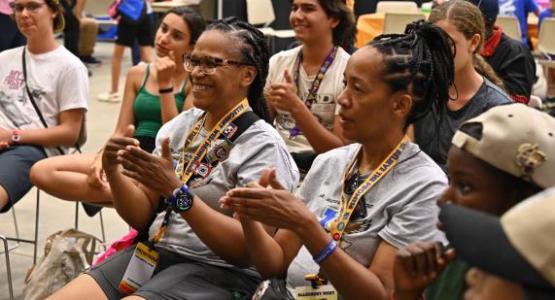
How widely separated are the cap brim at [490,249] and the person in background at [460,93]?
193 centimetres

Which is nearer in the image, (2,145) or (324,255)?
(324,255)

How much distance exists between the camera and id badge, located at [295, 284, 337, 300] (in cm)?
220

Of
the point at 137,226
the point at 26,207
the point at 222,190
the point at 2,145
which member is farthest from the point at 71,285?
the point at 26,207

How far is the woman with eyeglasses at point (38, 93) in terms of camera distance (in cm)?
379

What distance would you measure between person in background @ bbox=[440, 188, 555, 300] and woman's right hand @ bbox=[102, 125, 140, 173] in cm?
149

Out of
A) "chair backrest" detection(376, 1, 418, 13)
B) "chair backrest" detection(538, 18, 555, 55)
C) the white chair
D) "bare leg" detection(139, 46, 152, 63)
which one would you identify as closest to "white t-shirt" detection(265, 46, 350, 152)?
"chair backrest" detection(538, 18, 555, 55)

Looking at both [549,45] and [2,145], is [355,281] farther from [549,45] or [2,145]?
[549,45]

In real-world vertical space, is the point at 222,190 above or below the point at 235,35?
below

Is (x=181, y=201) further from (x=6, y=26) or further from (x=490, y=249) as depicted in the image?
(x=6, y=26)

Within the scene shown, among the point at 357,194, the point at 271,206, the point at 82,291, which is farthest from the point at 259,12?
the point at 271,206

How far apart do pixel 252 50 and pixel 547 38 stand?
150 inches

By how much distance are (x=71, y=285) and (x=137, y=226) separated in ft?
0.94

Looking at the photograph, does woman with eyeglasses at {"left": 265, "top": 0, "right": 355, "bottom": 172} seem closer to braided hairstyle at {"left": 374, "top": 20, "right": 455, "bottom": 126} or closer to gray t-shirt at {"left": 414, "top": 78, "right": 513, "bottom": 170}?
gray t-shirt at {"left": 414, "top": 78, "right": 513, "bottom": 170}

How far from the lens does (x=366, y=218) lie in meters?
2.19
